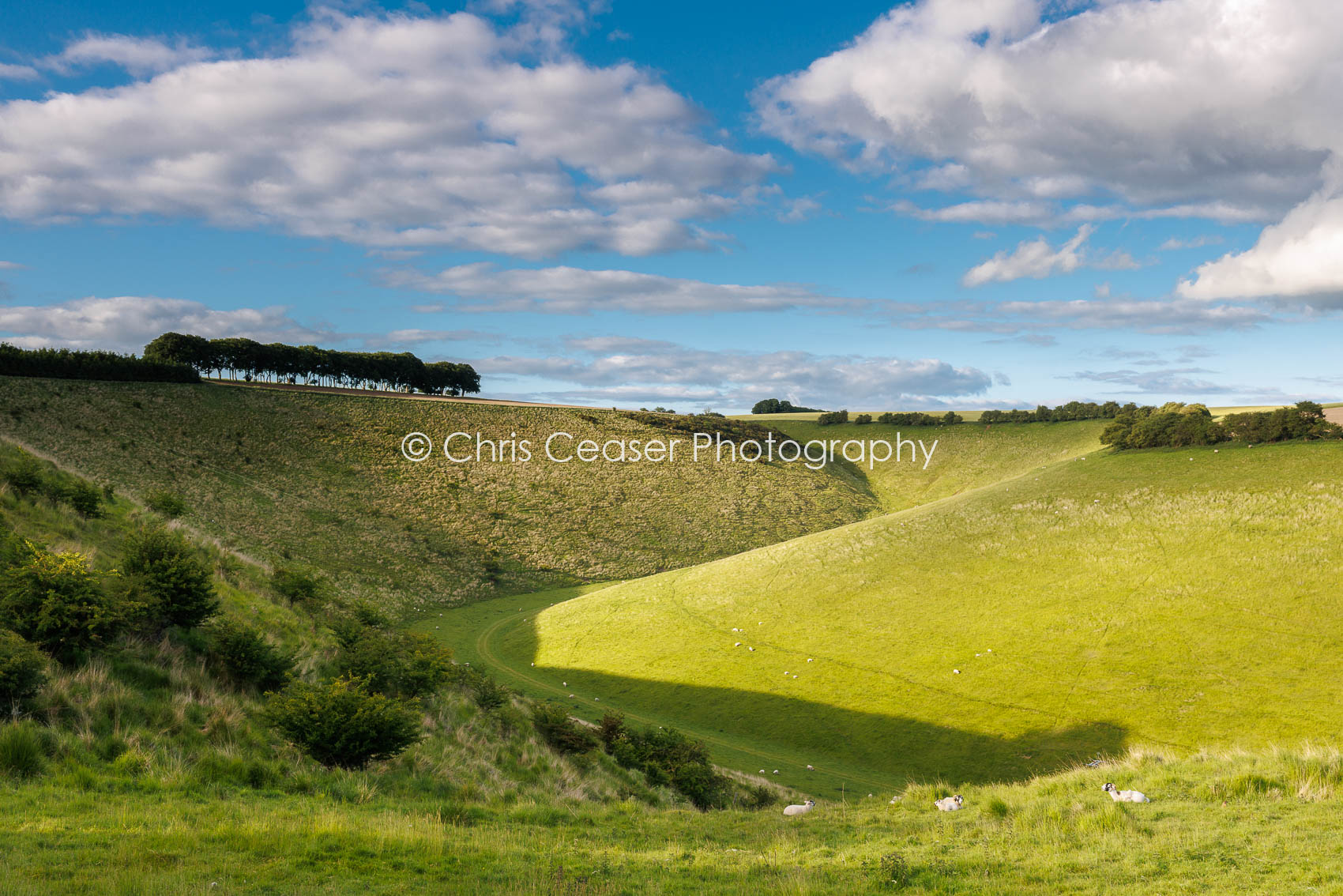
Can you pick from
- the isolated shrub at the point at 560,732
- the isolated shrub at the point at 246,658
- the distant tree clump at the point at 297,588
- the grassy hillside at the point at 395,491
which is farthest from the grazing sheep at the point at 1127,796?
the grassy hillside at the point at 395,491

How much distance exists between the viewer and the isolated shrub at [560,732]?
20781 mm

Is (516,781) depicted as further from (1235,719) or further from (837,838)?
(1235,719)

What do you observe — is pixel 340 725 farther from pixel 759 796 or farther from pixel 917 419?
pixel 917 419

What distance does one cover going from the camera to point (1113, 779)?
47.9ft

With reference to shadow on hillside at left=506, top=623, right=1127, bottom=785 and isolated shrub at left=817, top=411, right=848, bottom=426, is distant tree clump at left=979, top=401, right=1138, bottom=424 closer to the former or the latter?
isolated shrub at left=817, top=411, right=848, bottom=426

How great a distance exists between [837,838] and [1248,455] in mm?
40702

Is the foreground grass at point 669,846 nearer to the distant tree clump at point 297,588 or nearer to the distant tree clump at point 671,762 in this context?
the distant tree clump at point 671,762

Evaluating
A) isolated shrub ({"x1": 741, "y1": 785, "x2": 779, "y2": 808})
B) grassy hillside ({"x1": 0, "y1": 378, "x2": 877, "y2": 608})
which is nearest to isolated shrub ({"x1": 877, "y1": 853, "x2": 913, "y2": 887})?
isolated shrub ({"x1": 741, "y1": 785, "x2": 779, "y2": 808})

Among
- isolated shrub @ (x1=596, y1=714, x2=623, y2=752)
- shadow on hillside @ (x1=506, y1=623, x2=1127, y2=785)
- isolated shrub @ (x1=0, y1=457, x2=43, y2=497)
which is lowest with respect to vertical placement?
shadow on hillside @ (x1=506, y1=623, x2=1127, y2=785)

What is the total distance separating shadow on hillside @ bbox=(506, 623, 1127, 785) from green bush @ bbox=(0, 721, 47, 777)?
21.1m

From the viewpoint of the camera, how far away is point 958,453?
10512 cm

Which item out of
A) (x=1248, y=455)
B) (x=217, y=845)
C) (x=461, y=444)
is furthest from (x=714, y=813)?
(x=461, y=444)

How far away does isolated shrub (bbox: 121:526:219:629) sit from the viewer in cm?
1584

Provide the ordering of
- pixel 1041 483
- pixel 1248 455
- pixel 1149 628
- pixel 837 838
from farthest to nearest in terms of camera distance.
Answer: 1. pixel 1041 483
2. pixel 1248 455
3. pixel 1149 628
4. pixel 837 838
